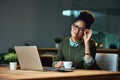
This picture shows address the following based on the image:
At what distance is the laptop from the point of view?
7.56 ft

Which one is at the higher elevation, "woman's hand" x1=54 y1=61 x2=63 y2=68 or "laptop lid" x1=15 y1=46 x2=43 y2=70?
"laptop lid" x1=15 y1=46 x2=43 y2=70

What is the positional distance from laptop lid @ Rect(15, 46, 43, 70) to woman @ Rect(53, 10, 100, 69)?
1.04ft

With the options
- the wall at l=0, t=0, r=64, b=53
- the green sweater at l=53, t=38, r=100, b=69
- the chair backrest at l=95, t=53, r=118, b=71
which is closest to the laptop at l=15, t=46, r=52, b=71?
the green sweater at l=53, t=38, r=100, b=69

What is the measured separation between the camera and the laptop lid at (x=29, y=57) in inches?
90.7

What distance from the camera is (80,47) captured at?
2.81m

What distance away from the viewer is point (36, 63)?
7.70 ft

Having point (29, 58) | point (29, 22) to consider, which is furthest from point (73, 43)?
point (29, 22)

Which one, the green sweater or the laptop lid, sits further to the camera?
the green sweater

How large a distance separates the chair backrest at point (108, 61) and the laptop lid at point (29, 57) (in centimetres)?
80

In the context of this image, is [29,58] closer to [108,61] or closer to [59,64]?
[59,64]

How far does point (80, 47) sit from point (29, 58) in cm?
64

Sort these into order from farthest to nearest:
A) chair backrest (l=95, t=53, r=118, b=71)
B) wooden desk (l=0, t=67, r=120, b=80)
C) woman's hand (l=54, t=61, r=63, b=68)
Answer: chair backrest (l=95, t=53, r=118, b=71) → woman's hand (l=54, t=61, r=63, b=68) → wooden desk (l=0, t=67, r=120, b=80)

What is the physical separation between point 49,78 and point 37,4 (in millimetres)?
4357

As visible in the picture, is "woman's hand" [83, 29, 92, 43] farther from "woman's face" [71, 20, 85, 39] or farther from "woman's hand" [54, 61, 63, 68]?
"woman's hand" [54, 61, 63, 68]
